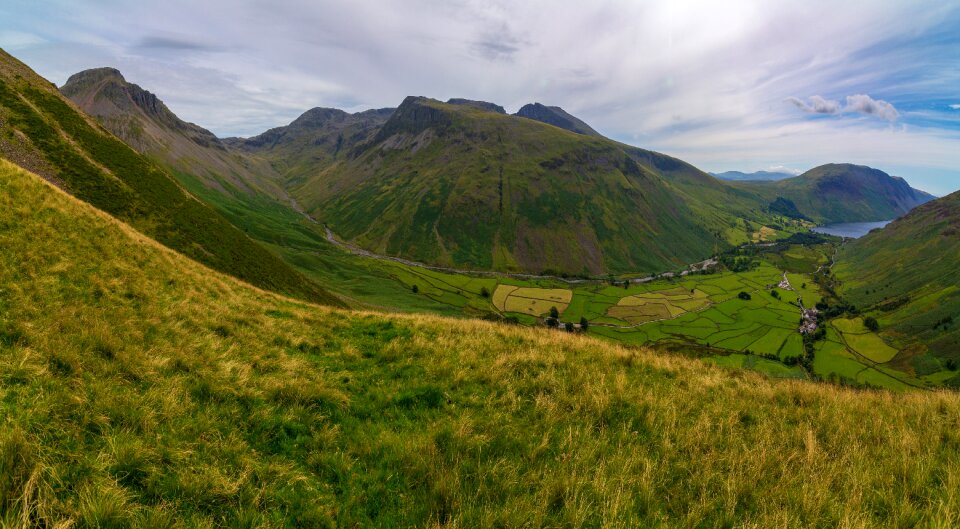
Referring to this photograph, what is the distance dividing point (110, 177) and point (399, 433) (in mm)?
69653

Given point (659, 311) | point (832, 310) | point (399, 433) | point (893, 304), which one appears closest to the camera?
point (399, 433)

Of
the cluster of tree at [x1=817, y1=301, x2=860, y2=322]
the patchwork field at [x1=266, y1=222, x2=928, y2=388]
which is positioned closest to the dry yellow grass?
the patchwork field at [x1=266, y1=222, x2=928, y2=388]

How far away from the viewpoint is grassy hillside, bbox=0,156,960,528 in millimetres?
4672

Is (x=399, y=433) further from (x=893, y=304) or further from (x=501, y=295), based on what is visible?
(x=893, y=304)

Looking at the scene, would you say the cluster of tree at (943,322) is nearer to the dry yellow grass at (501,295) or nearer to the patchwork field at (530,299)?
the patchwork field at (530,299)

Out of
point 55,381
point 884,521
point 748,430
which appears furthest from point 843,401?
point 55,381

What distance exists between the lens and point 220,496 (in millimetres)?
4672

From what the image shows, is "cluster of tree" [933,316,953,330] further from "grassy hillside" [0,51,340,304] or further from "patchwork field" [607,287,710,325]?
"grassy hillside" [0,51,340,304]

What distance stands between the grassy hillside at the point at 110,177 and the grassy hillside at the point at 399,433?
46412 mm

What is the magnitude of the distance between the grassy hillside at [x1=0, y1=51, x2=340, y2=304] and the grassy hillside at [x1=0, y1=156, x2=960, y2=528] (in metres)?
46.4

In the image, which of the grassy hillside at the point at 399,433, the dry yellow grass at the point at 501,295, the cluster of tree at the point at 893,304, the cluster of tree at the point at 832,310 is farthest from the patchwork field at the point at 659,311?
the grassy hillside at the point at 399,433

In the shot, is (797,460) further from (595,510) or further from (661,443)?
(595,510)

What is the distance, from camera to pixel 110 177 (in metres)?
51.4

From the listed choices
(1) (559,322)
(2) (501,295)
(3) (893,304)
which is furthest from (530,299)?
(3) (893,304)
